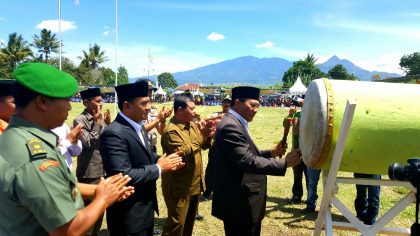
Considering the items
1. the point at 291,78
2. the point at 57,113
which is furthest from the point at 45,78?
the point at 291,78

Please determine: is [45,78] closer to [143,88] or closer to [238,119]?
[143,88]

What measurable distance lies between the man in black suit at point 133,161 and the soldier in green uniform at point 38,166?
1.40m

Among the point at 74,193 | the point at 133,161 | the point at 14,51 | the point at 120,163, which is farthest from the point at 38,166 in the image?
the point at 14,51

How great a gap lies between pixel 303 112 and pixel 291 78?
9151cm

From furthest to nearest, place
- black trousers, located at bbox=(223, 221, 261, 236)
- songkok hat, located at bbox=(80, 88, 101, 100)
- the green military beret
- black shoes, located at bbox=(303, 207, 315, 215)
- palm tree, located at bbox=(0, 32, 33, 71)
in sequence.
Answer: palm tree, located at bbox=(0, 32, 33, 71) → black shoes, located at bbox=(303, 207, 315, 215) → songkok hat, located at bbox=(80, 88, 101, 100) → black trousers, located at bbox=(223, 221, 261, 236) → the green military beret

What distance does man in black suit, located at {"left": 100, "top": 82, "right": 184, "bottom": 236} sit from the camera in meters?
3.54

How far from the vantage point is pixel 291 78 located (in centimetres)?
9244

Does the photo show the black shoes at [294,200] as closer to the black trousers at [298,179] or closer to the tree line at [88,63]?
the black trousers at [298,179]

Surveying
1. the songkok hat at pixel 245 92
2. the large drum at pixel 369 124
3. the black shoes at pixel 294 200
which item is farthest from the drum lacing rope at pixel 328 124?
the black shoes at pixel 294 200

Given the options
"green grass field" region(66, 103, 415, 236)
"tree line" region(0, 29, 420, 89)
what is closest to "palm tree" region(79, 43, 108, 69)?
"tree line" region(0, 29, 420, 89)

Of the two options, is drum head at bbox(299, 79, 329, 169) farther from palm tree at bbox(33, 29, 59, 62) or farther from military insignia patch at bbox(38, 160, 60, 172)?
palm tree at bbox(33, 29, 59, 62)

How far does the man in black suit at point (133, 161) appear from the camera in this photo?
11.6ft

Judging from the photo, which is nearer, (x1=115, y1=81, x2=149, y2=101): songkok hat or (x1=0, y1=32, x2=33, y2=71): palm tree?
(x1=115, y1=81, x2=149, y2=101): songkok hat

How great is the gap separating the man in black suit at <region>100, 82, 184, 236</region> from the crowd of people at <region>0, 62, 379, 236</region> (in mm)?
10
